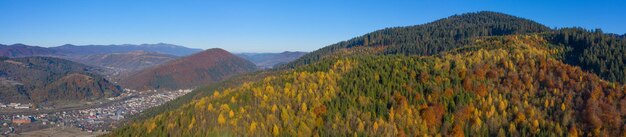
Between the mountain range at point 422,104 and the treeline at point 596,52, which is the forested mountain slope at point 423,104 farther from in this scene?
the treeline at point 596,52

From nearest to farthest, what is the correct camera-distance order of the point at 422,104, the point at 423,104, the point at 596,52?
the point at 423,104 → the point at 422,104 → the point at 596,52

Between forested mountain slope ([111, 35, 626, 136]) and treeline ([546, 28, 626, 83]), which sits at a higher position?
treeline ([546, 28, 626, 83])

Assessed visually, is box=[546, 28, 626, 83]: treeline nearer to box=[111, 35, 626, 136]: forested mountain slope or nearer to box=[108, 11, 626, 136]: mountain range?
box=[108, 11, 626, 136]: mountain range

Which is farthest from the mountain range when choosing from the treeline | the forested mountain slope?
the treeline

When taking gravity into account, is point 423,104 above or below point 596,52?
below

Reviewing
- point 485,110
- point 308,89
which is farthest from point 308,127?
point 485,110

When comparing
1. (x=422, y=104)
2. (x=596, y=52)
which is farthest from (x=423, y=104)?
(x=596, y=52)

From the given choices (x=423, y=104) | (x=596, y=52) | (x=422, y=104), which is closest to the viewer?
(x=423, y=104)

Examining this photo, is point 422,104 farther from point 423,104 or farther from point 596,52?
point 596,52

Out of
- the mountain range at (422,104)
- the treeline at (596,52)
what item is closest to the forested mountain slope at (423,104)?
the mountain range at (422,104)

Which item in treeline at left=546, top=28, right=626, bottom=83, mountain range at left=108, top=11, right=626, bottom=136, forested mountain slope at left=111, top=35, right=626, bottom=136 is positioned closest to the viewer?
mountain range at left=108, top=11, right=626, bottom=136
